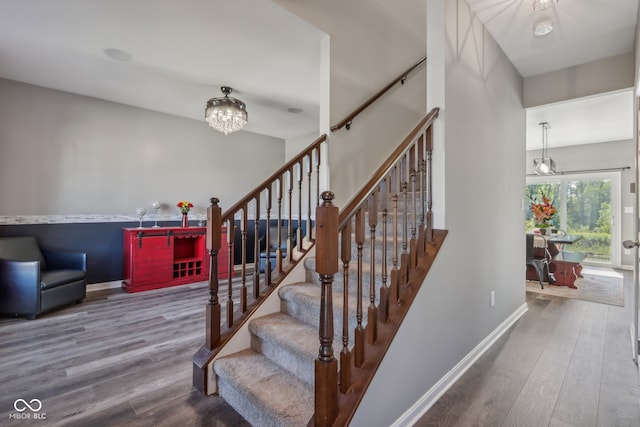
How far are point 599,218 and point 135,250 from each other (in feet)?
29.2

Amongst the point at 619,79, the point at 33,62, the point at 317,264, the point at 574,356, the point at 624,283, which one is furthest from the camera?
the point at 624,283

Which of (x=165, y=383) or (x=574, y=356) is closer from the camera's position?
(x=165, y=383)

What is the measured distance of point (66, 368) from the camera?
84.0 inches

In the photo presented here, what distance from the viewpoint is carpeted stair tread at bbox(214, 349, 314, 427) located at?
1.42 metres

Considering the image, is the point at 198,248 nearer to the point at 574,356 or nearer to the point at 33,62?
the point at 33,62

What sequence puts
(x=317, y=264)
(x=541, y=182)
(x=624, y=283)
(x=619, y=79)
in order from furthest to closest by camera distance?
(x=541, y=182) < (x=624, y=283) < (x=619, y=79) < (x=317, y=264)

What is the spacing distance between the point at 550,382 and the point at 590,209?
647 centimetres

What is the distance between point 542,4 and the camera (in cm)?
215

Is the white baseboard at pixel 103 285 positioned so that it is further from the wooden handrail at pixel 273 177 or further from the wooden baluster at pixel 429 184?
the wooden baluster at pixel 429 184

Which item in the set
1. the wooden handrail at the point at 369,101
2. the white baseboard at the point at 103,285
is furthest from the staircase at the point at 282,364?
the white baseboard at the point at 103,285

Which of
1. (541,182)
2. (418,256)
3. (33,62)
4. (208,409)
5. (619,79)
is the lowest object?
(208,409)

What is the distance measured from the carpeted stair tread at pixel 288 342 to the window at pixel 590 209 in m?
7.45

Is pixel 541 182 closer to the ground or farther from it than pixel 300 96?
closer to the ground

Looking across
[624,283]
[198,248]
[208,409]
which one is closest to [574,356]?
[208,409]
